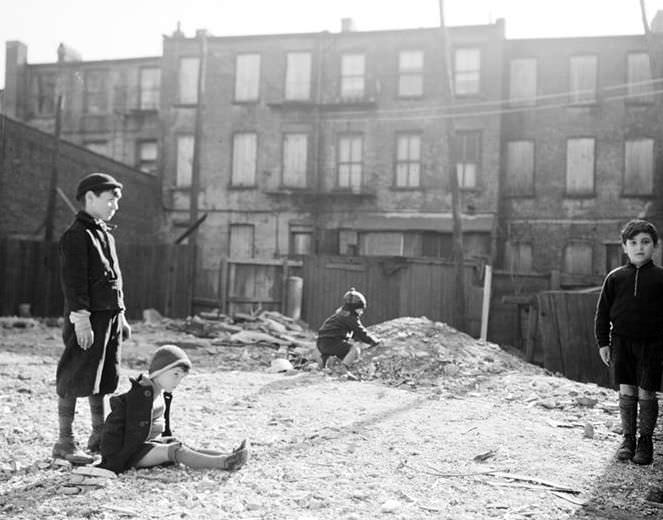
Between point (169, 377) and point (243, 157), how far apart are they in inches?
932

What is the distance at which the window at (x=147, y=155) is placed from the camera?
31.0m

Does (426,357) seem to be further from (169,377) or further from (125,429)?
(125,429)

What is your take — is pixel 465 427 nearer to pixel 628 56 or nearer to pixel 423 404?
pixel 423 404

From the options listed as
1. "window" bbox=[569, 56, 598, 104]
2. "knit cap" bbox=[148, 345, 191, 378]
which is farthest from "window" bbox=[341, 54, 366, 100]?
"knit cap" bbox=[148, 345, 191, 378]

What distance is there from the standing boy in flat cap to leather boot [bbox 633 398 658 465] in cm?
405

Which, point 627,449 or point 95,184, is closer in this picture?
point 95,184

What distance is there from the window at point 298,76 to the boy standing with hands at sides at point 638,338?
22890 mm

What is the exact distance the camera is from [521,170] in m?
25.8

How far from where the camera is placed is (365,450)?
17.0 feet

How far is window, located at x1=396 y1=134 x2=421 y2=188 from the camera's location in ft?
84.8

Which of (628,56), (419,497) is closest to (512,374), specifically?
(419,497)

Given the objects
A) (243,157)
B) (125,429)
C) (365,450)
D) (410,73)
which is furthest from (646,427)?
(243,157)

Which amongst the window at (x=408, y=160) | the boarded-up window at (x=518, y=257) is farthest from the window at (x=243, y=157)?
the boarded-up window at (x=518, y=257)

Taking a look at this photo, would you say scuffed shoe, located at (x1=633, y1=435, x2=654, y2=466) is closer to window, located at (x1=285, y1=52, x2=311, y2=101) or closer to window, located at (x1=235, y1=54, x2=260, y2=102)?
window, located at (x1=285, y1=52, x2=311, y2=101)
